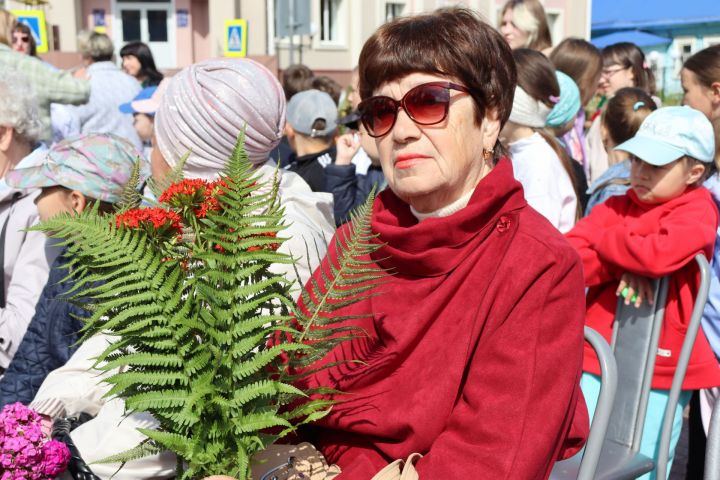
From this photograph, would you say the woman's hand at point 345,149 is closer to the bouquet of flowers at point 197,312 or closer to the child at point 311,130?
the child at point 311,130

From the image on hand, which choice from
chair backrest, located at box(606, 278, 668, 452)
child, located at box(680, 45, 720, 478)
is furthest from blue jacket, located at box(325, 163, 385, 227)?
chair backrest, located at box(606, 278, 668, 452)

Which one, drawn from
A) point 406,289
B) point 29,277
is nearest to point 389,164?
point 406,289

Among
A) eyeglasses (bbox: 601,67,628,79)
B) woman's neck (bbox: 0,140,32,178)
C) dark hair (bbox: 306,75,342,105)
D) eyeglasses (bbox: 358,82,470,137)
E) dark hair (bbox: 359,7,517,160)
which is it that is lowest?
dark hair (bbox: 306,75,342,105)

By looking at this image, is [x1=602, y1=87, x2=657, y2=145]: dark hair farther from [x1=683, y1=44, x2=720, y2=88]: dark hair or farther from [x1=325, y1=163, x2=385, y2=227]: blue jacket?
[x1=325, y1=163, x2=385, y2=227]: blue jacket

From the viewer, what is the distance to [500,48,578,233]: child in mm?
3896

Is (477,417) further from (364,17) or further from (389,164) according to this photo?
(364,17)

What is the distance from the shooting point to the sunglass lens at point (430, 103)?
1.89 meters

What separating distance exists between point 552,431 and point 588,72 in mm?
4331

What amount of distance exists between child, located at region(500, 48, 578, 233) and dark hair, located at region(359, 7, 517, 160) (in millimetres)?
1887

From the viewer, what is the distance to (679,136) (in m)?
3.13

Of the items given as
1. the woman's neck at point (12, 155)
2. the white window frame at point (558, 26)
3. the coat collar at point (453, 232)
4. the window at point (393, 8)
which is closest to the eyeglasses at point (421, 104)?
the coat collar at point (453, 232)

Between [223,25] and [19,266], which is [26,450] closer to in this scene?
[19,266]

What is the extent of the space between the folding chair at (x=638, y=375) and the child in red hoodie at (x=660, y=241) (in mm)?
63

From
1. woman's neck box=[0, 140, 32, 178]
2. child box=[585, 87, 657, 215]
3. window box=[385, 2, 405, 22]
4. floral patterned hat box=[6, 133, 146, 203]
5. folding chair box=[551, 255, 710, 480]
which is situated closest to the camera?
folding chair box=[551, 255, 710, 480]
